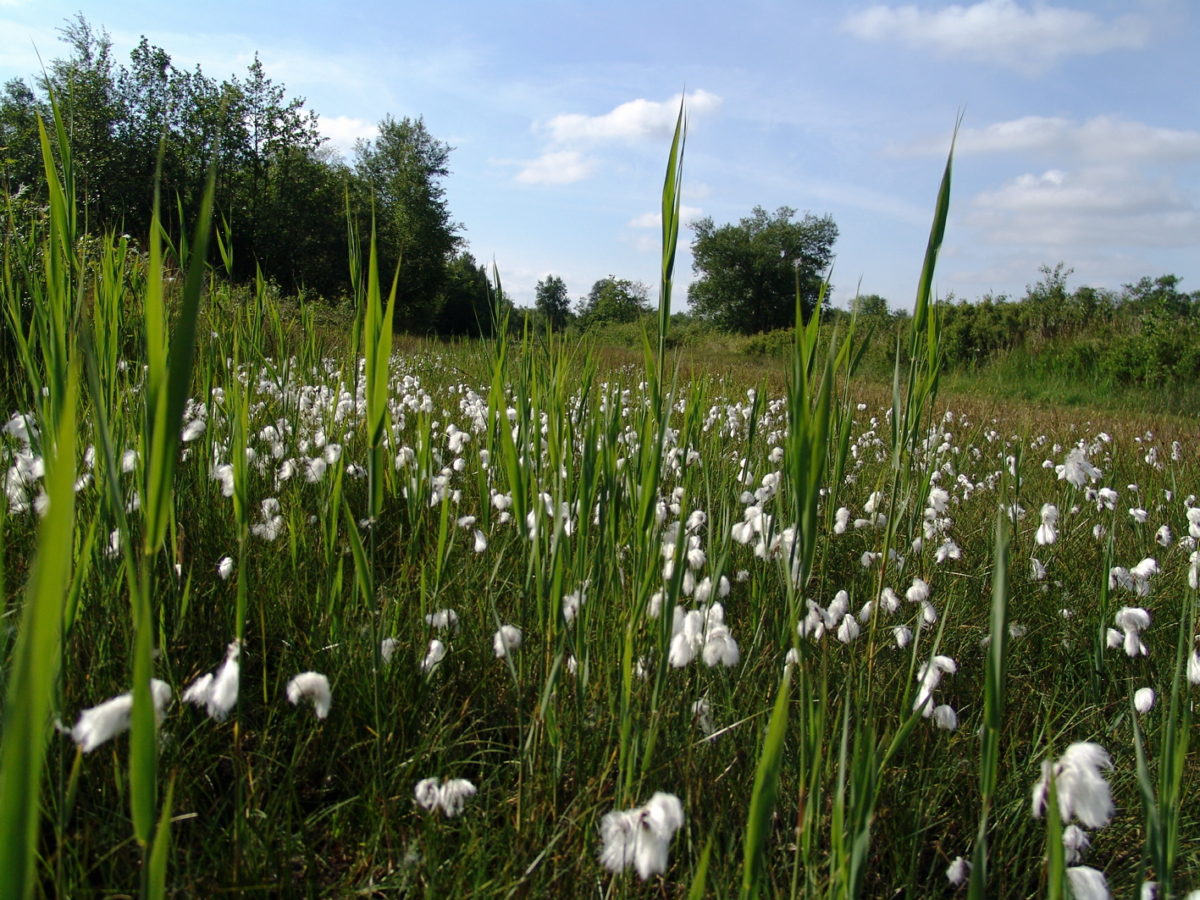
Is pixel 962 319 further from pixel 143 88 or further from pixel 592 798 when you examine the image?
pixel 143 88

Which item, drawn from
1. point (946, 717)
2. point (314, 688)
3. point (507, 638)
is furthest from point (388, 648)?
point (946, 717)

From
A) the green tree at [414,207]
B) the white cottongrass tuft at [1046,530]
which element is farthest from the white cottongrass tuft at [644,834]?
the green tree at [414,207]

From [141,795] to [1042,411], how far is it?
11.3m

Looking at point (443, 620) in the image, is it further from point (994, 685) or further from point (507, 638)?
point (994, 685)

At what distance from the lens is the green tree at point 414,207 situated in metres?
50.3

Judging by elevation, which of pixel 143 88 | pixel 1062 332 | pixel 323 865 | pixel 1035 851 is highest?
pixel 143 88

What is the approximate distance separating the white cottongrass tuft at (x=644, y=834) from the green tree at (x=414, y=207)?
49.2 meters

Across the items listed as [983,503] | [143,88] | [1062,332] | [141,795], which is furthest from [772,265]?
[141,795]

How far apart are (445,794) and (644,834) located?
0.45 meters

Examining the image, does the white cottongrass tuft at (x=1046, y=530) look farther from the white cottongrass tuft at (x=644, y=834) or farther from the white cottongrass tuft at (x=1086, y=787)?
the white cottongrass tuft at (x=644, y=834)

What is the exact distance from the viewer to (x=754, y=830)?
909mm

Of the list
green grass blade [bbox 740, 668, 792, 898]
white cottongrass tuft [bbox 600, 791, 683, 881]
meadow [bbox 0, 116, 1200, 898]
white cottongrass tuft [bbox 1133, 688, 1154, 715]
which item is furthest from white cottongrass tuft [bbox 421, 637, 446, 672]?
white cottongrass tuft [bbox 1133, 688, 1154, 715]

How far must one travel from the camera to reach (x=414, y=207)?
5316 cm

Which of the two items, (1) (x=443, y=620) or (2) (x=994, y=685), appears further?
(1) (x=443, y=620)
